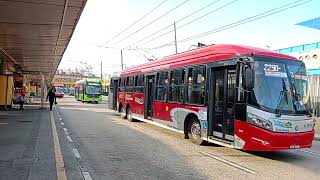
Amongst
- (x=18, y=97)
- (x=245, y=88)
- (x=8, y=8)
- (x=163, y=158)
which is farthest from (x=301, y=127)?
(x=18, y=97)

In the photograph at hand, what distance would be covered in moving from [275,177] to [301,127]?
2.48 metres

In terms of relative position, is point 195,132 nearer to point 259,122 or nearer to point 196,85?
point 196,85

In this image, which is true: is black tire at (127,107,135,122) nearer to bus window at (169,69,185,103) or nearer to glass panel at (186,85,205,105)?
bus window at (169,69,185,103)

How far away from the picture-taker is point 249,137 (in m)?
10.2

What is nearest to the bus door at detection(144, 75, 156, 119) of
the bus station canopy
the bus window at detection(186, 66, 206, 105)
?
the bus station canopy

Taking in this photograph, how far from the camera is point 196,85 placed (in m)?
12.9

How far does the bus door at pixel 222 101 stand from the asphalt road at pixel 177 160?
2.09 ft

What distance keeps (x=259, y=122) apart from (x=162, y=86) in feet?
21.6

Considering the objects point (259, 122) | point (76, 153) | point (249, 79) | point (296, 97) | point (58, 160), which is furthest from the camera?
point (76, 153)

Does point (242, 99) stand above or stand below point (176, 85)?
below

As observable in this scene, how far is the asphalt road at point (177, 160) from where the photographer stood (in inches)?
331

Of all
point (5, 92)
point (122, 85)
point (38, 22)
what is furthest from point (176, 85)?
point (5, 92)

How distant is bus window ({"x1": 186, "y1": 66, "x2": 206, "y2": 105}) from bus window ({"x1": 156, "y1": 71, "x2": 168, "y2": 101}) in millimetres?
2304

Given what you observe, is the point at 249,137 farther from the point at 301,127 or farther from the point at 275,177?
the point at 275,177
